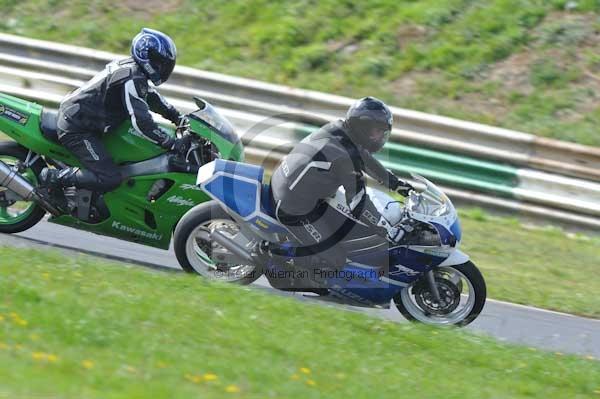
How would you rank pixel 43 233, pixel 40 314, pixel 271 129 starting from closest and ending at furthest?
1. pixel 40 314
2. pixel 43 233
3. pixel 271 129

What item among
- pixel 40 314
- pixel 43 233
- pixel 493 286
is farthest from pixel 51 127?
pixel 493 286

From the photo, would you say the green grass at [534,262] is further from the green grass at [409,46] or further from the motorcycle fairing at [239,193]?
the motorcycle fairing at [239,193]

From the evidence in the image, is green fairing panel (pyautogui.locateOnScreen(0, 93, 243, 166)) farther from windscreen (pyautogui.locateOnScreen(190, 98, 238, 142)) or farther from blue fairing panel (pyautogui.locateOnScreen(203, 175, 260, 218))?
blue fairing panel (pyautogui.locateOnScreen(203, 175, 260, 218))


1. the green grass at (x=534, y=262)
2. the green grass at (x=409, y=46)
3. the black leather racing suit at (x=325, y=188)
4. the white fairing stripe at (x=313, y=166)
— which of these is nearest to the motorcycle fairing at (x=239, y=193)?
the black leather racing suit at (x=325, y=188)

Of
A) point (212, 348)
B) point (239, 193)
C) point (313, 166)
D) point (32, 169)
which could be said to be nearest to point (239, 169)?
point (239, 193)

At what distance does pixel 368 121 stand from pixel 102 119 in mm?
2441

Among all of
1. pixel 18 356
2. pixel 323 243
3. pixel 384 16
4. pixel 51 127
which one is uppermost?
pixel 384 16

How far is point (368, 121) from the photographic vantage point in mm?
7762

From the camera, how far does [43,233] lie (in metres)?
9.62

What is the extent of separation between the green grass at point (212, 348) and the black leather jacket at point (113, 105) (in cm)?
126

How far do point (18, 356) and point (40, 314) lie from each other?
31.7 inches

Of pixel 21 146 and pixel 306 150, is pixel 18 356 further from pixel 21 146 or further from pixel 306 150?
pixel 21 146

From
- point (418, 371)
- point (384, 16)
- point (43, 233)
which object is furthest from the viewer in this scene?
point (384, 16)

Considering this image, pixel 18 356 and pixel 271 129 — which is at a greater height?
pixel 271 129
